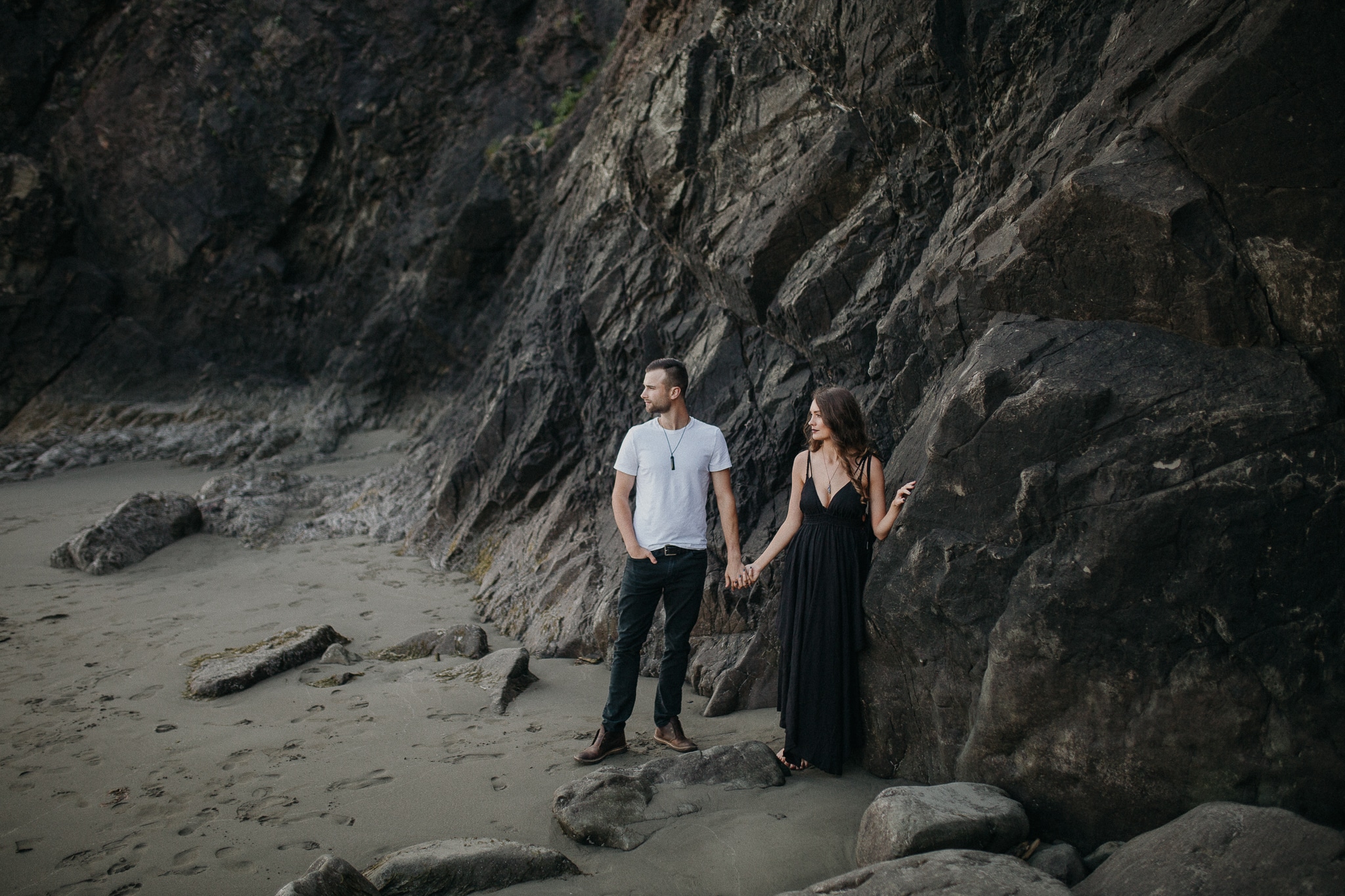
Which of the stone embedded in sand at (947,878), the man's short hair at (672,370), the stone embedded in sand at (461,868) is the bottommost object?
the stone embedded in sand at (461,868)

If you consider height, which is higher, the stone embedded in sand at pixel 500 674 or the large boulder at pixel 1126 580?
the large boulder at pixel 1126 580

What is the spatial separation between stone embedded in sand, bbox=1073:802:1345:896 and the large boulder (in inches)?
12.5

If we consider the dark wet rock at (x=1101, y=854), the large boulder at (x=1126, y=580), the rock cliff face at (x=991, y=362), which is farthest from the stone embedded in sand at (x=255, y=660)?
the dark wet rock at (x=1101, y=854)

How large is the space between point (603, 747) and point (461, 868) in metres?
1.34

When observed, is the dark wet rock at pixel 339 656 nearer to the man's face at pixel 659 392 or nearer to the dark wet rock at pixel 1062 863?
the man's face at pixel 659 392

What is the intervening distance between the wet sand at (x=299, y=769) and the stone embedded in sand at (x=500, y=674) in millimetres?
106

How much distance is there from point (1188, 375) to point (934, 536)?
1193 mm

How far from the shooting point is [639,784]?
12.4 ft

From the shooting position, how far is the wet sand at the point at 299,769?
130 inches

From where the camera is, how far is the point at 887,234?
5.82m

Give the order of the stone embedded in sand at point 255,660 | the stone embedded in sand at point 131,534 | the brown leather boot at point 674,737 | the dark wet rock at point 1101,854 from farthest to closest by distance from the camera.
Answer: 1. the stone embedded in sand at point 131,534
2. the stone embedded in sand at point 255,660
3. the brown leather boot at point 674,737
4. the dark wet rock at point 1101,854

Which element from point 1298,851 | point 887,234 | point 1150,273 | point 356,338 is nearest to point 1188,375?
Answer: point 1150,273

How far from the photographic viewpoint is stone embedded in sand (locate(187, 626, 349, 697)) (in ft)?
18.0

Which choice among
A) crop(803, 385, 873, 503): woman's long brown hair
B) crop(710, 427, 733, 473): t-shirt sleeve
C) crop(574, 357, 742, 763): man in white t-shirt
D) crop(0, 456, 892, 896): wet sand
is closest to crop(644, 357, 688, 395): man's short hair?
crop(574, 357, 742, 763): man in white t-shirt
